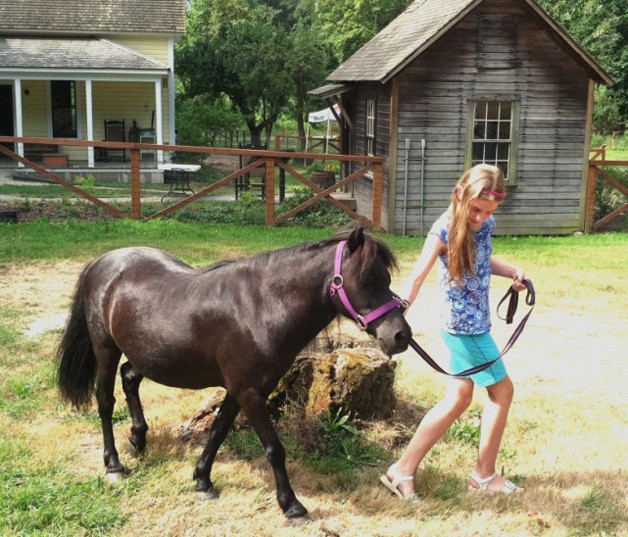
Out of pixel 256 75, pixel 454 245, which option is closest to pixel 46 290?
pixel 454 245

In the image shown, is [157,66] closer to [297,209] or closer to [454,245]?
[297,209]

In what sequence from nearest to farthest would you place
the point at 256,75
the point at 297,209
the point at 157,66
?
the point at 297,209
the point at 157,66
the point at 256,75

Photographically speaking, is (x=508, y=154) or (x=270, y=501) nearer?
(x=270, y=501)

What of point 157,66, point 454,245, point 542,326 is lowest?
point 542,326

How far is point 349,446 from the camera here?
502cm

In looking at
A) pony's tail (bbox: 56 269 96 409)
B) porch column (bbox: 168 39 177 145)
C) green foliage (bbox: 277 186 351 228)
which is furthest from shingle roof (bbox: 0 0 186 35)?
pony's tail (bbox: 56 269 96 409)

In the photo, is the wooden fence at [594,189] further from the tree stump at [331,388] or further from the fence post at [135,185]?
the tree stump at [331,388]

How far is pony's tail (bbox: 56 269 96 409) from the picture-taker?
198 inches

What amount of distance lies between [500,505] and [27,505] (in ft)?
8.58

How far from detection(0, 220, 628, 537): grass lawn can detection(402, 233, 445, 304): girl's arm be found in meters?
0.09

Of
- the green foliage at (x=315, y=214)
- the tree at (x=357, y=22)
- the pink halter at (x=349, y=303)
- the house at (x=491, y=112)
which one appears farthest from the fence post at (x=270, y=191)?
the tree at (x=357, y=22)

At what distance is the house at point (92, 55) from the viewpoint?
2617cm

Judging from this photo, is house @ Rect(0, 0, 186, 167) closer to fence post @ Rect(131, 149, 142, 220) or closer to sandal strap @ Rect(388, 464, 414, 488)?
fence post @ Rect(131, 149, 142, 220)

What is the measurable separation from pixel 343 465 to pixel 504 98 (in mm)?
12209
